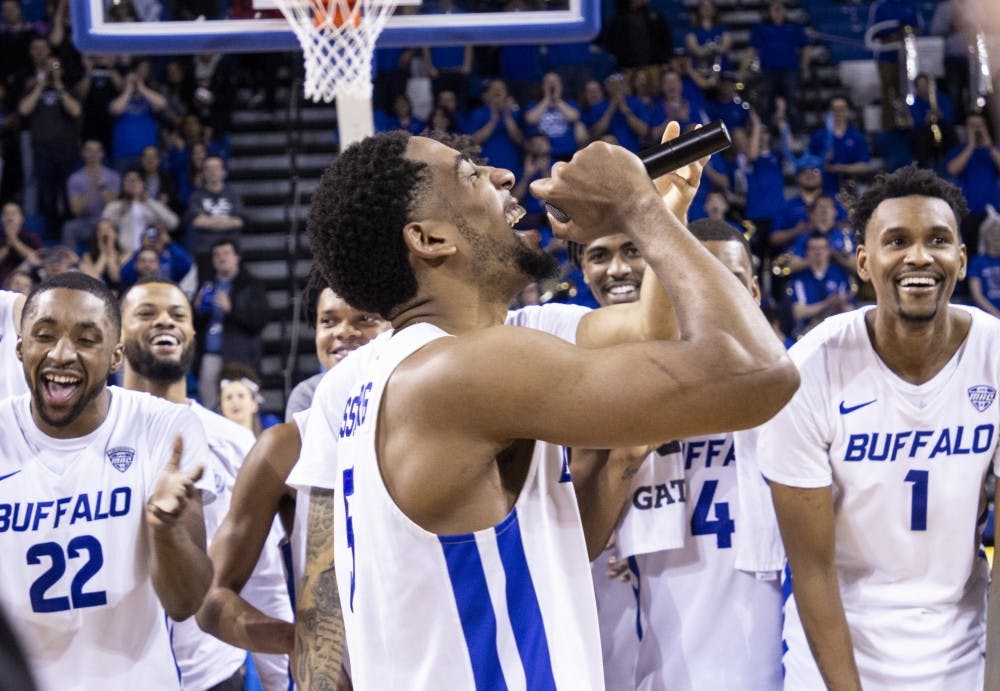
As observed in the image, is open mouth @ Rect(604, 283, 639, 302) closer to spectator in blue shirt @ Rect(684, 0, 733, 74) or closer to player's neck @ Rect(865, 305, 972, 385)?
player's neck @ Rect(865, 305, 972, 385)

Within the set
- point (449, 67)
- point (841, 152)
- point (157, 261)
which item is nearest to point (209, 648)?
point (157, 261)

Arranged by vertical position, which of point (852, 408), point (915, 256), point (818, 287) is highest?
point (915, 256)

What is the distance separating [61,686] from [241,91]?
10.5 m

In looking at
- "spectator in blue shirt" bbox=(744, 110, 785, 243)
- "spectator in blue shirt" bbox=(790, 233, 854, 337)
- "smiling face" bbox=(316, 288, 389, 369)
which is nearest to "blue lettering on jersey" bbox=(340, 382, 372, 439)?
"smiling face" bbox=(316, 288, 389, 369)

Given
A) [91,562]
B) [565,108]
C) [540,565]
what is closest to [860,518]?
[540,565]

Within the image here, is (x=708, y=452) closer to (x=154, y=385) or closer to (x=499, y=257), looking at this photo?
(x=499, y=257)

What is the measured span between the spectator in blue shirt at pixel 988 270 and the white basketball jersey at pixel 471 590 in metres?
9.92

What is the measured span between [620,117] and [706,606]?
9.68 metres

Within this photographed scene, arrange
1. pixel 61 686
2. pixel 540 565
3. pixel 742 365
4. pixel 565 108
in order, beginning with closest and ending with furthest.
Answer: pixel 742 365 → pixel 540 565 → pixel 61 686 → pixel 565 108

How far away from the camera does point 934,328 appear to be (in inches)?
142

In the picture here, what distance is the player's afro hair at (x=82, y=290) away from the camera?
4.06m

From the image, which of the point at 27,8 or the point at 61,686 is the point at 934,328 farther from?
the point at 27,8

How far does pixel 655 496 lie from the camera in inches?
144

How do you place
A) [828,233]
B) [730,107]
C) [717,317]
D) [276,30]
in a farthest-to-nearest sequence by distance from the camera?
1. [730,107]
2. [828,233]
3. [276,30]
4. [717,317]
